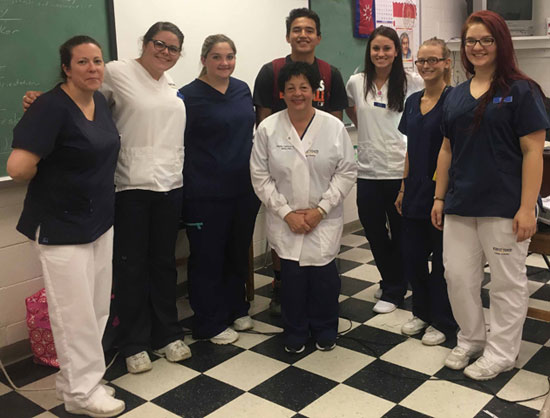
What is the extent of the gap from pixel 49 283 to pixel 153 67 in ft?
3.29

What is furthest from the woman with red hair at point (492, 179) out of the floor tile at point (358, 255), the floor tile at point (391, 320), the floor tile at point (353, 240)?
the floor tile at point (353, 240)

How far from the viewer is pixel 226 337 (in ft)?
9.68

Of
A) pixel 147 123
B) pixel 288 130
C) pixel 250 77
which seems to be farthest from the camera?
pixel 250 77

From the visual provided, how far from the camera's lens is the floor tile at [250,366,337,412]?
2.36m

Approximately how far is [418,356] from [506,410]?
A: 55 centimetres

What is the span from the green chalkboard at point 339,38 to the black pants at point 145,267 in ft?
7.49

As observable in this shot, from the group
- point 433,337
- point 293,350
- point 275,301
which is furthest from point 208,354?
point 433,337

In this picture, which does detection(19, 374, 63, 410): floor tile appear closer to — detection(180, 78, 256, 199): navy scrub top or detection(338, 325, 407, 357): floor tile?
detection(180, 78, 256, 199): navy scrub top

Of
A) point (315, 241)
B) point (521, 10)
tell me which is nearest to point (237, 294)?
point (315, 241)

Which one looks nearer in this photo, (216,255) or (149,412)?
(149,412)

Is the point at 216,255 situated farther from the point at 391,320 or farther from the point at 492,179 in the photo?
the point at 492,179

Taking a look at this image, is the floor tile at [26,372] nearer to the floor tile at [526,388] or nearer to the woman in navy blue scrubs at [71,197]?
the woman in navy blue scrubs at [71,197]

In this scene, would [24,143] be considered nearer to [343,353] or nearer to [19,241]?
[19,241]

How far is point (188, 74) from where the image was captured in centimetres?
346
